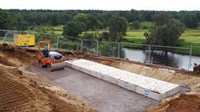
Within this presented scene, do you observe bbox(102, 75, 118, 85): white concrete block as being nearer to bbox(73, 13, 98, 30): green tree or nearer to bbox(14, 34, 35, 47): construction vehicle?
bbox(14, 34, 35, 47): construction vehicle

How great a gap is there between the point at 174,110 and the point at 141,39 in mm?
57448

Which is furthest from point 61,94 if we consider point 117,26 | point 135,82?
point 117,26

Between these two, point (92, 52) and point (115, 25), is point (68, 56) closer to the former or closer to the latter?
point (92, 52)

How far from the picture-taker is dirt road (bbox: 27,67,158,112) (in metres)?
12.5

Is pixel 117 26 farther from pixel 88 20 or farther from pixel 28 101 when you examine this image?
pixel 28 101

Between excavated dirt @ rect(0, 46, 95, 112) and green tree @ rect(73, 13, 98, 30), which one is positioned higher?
green tree @ rect(73, 13, 98, 30)

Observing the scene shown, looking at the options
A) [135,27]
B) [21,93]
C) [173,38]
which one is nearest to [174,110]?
[21,93]

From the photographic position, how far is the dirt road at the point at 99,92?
12.5 metres

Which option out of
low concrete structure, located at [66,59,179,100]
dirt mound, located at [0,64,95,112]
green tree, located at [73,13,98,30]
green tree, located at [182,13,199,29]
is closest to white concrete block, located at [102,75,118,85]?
low concrete structure, located at [66,59,179,100]

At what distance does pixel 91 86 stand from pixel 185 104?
6010 mm

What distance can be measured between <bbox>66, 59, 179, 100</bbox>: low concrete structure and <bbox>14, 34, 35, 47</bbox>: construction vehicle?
7.96m

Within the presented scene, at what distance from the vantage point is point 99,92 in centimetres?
1447

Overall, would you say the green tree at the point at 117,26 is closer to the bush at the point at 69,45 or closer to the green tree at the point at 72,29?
the green tree at the point at 72,29

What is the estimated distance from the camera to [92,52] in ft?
84.0
